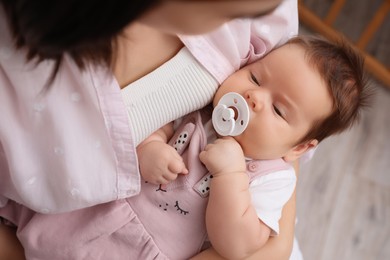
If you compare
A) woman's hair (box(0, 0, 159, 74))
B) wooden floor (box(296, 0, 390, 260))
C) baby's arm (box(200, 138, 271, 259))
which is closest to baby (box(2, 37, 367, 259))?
baby's arm (box(200, 138, 271, 259))

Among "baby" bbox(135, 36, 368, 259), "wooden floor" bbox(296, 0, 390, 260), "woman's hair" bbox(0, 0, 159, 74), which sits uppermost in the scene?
"woman's hair" bbox(0, 0, 159, 74)

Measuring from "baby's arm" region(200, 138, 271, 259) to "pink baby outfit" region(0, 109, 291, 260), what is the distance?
3cm

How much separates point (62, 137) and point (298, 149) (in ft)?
1.28

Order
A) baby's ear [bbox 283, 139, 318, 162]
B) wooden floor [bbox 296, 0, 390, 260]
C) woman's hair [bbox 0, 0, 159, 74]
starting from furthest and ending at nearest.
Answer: wooden floor [bbox 296, 0, 390, 260] < baby's ear [bbox 283, 139, 318, 162] < woman's hair [bbox 0, 0, 159, 74]

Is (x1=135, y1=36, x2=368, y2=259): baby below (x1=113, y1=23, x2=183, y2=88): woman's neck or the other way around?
below

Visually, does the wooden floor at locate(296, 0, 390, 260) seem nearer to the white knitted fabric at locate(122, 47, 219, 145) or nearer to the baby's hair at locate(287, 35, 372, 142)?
the baby's hair at locate(287, 35, 372, 142)

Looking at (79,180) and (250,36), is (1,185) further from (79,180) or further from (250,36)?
(250,36)

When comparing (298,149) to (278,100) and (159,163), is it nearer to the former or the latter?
(278,100)

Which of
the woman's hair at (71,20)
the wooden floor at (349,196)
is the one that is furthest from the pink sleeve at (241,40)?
the wooden floor at (349,196)

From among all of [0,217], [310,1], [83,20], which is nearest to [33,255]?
[0,217]

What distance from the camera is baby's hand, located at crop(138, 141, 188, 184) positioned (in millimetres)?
725

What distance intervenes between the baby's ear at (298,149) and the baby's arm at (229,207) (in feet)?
0.36

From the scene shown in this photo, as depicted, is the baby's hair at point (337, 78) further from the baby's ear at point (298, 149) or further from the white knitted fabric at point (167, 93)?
the white knitted fabric at point (167, 93)

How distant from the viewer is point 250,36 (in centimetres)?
81
